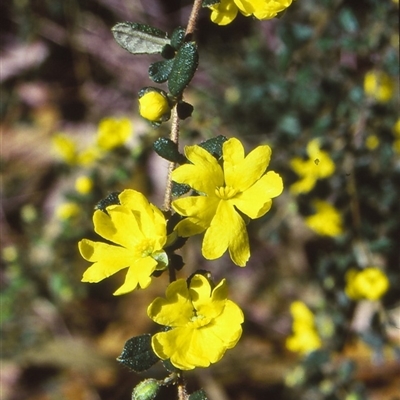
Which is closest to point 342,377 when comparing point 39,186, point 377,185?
point 377,185

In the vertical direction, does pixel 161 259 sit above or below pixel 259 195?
below

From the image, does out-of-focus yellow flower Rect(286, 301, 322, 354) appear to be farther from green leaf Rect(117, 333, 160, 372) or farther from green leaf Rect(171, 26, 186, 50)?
green leaf Rect(171, 26, 186, 50)

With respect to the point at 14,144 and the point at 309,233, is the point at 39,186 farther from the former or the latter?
the point at 309,233

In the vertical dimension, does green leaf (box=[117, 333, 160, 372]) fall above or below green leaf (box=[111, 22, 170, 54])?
below

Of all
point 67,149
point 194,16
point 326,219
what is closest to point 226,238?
point 194,16

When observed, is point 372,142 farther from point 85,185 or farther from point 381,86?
point 85,185

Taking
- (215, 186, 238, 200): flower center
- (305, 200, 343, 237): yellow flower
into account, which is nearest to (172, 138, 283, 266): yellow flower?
(215, 186, 238, 200): flower center
